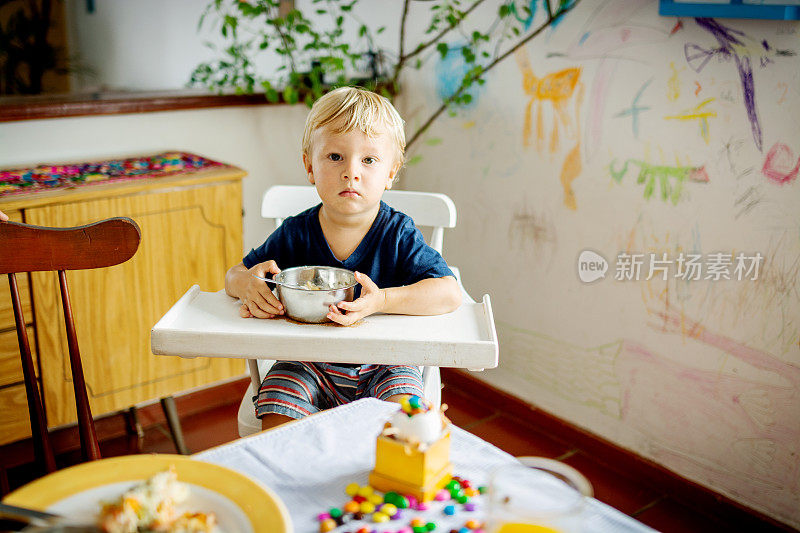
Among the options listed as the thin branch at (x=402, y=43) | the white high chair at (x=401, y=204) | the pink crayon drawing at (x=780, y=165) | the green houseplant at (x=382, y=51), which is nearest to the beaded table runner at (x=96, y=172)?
the green houseplant at (x=382, y=51)

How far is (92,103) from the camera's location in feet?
7.36

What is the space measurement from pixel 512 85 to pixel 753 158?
826 mm

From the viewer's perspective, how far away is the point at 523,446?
242cm

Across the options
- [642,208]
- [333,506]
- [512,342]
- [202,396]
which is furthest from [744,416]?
[202,396]

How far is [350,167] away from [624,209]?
1.07 meters

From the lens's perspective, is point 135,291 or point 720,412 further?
point 135,291

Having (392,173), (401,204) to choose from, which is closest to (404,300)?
(392,173)

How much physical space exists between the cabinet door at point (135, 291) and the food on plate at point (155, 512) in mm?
1417

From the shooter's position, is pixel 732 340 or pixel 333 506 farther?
pixel 732 340

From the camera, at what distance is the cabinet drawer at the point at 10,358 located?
1.92m

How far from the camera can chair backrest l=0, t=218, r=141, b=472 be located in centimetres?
114

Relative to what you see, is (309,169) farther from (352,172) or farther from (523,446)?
(523,446)

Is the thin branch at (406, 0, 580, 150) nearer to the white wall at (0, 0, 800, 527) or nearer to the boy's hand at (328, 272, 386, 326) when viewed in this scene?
the white wall at (0, 0, 800, 527)

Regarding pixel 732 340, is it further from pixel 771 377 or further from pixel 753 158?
pixel 753 158
